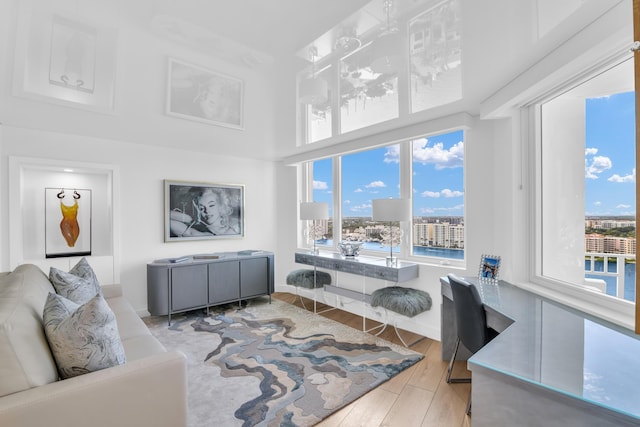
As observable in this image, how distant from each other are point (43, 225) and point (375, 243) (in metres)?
3.90

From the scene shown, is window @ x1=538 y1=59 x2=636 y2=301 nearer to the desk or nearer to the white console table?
the desk

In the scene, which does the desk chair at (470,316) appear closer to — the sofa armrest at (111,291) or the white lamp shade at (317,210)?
the white lamp shade at (317,210)

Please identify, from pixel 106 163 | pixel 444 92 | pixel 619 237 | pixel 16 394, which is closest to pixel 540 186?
pixel 619 237

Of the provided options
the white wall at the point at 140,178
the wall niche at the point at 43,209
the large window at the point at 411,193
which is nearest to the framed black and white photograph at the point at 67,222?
the wall niche at the point at 43,209

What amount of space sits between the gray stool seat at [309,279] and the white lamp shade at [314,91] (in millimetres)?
2246

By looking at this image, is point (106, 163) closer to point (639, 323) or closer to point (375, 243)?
point (375, 243)

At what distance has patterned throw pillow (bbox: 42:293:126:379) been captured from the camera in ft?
4.32

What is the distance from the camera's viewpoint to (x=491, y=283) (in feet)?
7.99

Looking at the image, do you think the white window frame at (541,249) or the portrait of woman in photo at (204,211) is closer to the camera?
the white window frame at (541,249)

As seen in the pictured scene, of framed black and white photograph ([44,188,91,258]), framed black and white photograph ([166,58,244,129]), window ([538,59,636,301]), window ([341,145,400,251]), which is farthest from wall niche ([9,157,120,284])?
window ([538,59,636,301])

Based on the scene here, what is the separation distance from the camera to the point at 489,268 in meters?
2.50

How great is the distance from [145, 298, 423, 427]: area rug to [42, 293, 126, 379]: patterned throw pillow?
845 mm

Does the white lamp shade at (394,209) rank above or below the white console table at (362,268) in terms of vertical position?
above

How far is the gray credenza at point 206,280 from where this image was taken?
11.7 feet
